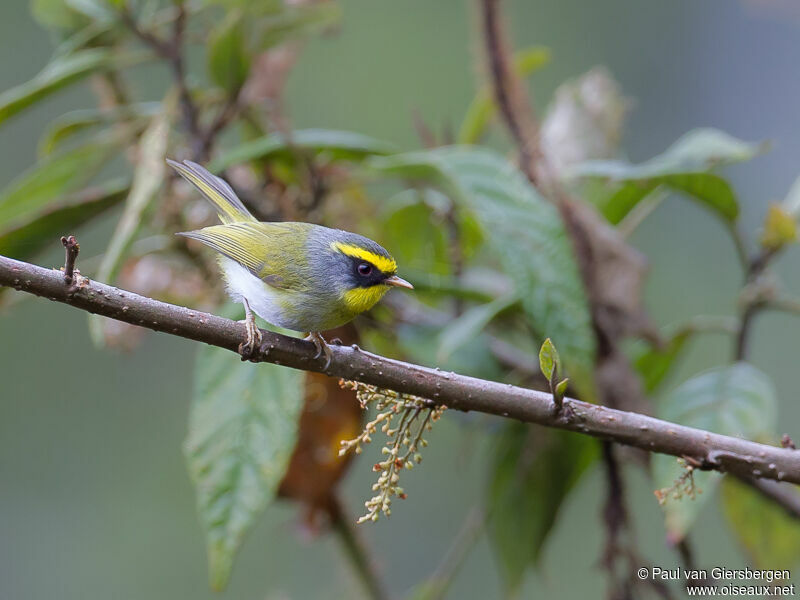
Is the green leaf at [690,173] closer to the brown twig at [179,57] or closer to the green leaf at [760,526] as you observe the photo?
the green leaf at [760,526]

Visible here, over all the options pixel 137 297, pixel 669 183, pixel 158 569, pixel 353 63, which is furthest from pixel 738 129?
pixel 137 297

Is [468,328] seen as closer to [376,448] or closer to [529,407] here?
[529,407]

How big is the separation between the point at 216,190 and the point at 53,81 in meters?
0.58

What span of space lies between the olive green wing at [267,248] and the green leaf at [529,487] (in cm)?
94

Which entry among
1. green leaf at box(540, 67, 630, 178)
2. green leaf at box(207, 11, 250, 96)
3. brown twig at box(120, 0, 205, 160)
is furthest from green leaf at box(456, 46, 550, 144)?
brown twig at box(120, 0, 205, 160)

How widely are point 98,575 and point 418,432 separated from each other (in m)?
5.92

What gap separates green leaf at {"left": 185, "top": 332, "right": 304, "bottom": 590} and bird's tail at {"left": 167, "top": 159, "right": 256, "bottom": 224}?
39cm

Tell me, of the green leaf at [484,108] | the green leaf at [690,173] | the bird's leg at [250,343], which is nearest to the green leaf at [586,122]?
the green leaf at [484,108]

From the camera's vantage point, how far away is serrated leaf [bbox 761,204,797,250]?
2.25m

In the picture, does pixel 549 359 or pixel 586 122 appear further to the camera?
pixel 586 122

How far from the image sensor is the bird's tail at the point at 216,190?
2.08 m

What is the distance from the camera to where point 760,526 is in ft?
8.28

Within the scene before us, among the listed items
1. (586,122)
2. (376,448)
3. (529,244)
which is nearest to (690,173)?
(529,244)

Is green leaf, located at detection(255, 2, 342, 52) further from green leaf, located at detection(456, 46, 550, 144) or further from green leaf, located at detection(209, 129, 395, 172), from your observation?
green leaf, located at detection(456, 46, 550, 144)
